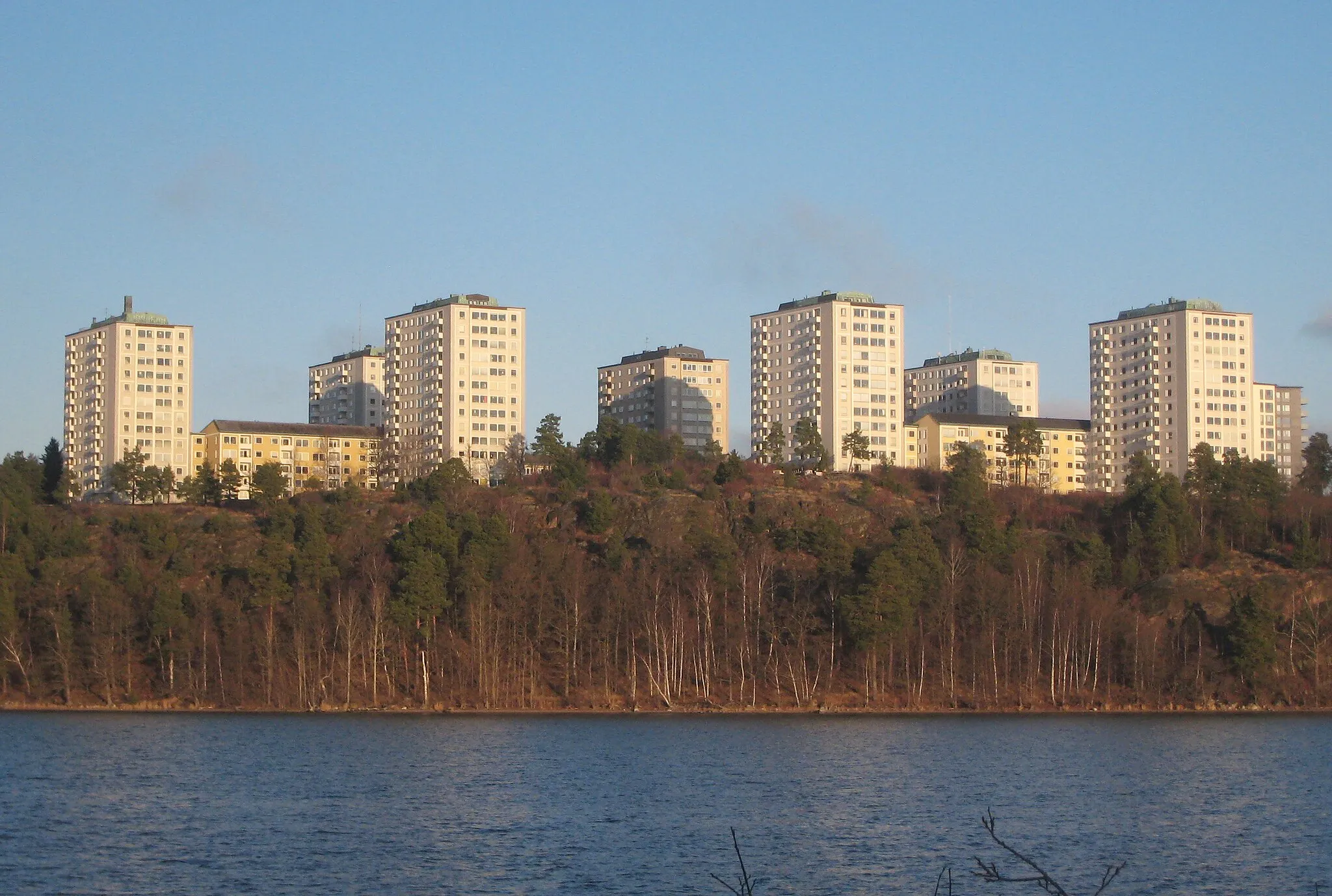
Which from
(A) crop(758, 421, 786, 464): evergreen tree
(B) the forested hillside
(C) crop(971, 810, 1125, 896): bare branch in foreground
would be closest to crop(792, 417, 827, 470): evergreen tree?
(A) crop(758, 421, 786, 464): evergreen tree

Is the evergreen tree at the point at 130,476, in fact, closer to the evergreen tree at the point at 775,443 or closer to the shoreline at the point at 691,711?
the shoreline at the point at 691,711

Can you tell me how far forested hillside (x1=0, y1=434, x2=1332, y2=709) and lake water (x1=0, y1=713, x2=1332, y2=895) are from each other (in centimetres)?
1304

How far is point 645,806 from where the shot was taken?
69000mm

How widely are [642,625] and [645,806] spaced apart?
56.3 metres

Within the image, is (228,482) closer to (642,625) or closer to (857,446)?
(642,625)

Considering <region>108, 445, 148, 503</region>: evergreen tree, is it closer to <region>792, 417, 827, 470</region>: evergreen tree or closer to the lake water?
the lake water

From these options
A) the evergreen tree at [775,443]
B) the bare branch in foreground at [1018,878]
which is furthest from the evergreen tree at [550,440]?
the bare branch in foreground at [1018,878]

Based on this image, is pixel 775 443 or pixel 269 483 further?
pixel 775 443

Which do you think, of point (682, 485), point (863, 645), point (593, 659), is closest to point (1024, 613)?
point (863, 645)

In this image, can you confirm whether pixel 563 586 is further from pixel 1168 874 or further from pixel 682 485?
pixel 1168 874

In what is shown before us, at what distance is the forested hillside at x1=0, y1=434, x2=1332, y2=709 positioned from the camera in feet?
403

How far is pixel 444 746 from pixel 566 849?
127ft

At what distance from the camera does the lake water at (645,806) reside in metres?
52.0

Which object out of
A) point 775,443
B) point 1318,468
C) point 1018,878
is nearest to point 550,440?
point 775,443
